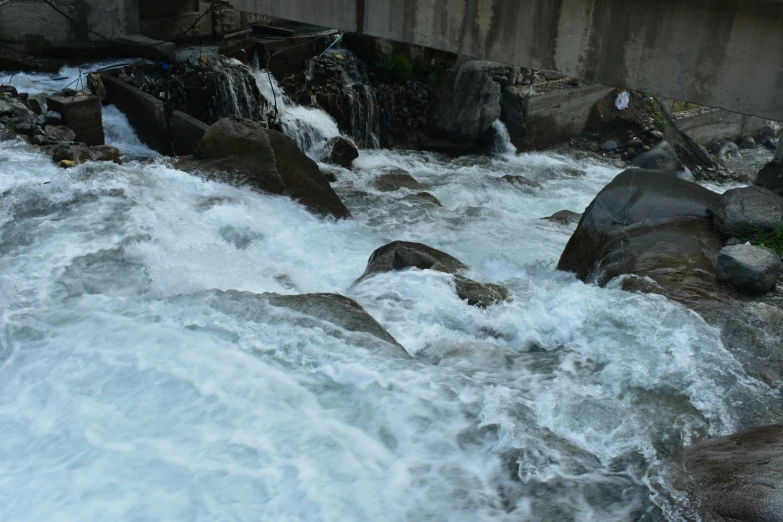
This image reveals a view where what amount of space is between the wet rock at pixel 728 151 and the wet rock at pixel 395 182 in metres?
9.61

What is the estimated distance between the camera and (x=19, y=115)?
10711 mm

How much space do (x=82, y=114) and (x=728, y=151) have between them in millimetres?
15366

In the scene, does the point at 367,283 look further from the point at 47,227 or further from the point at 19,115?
the point at 19,115

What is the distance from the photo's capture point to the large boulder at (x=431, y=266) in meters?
7.29

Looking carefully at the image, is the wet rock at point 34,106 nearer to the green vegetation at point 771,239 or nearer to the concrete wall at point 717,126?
the green vegetation at point 771,239

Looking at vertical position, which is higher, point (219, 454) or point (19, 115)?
point (19, 115)

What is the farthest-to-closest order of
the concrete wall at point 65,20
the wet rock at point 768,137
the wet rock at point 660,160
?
the wet rock at point 768,137 < the wet rock at point 660,160 < the concrete wall at point 65,20

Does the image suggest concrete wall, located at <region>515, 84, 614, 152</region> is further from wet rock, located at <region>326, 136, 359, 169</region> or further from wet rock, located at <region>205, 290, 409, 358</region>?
wet rock, located at <region>205, 290, 409, 358</region>

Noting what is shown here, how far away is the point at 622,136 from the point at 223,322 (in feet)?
42.9

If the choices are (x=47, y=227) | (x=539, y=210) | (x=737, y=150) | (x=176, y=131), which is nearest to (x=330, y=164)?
(x=176, y=131)

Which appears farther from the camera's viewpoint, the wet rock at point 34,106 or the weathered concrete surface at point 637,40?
the wet rock at point 34,106

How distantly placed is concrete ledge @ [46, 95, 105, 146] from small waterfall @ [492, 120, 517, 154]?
821cm

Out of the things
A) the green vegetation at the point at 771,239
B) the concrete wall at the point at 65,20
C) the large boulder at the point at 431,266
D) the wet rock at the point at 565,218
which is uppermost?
the concrete wall at the point at 65,20

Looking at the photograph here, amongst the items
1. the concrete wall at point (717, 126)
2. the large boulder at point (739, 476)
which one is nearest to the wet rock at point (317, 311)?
the large boulder at point (739, 476)
